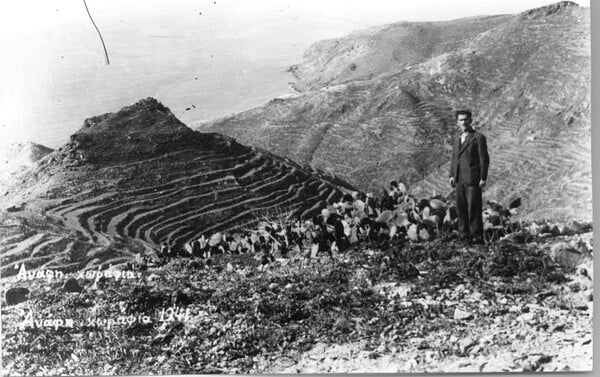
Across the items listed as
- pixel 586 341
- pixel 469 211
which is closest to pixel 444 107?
pixel 469 211

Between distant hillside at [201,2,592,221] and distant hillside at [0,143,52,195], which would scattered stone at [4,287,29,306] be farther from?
distant hillside at [201,2,592,221]

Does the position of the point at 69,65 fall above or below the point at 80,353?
above

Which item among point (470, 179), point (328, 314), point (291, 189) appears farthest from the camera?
point (291, 189)

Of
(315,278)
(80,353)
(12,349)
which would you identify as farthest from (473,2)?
A: (12,349)

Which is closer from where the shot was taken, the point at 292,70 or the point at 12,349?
the point at 12,349

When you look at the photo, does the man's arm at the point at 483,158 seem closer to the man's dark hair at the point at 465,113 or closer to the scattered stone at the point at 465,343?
the man's dark hair at the point at 465,113

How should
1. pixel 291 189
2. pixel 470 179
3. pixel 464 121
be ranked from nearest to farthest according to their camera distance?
1. pixel 470 179
2. pixel 464 121
3. pixel 291 189

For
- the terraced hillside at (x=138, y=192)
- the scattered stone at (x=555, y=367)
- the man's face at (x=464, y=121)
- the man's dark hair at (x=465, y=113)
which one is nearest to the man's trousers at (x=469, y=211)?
the man's face at (x=464, y=121)

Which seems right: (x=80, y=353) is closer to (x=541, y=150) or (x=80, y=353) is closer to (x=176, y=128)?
(x=176, y=128)

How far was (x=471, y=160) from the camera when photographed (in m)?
6.35

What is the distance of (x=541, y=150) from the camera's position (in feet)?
21.4

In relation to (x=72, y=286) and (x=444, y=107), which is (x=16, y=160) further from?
(x=444, y=107)

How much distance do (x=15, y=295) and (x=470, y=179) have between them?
3753mm

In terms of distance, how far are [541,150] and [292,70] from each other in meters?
2.18
